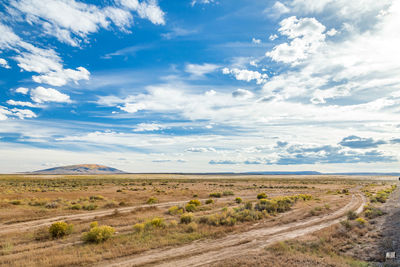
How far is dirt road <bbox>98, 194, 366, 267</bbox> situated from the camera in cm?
1142

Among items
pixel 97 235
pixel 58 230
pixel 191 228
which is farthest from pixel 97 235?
pixel 191 228

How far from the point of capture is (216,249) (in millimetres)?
13367

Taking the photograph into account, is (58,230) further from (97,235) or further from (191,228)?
(191,228)

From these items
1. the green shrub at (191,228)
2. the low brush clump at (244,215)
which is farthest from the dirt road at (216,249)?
the low brush clump at (244,215)

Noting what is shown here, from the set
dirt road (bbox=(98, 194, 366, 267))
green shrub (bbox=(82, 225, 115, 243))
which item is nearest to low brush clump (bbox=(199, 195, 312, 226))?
dirt road (bbox=(98, 194, 366, 267))

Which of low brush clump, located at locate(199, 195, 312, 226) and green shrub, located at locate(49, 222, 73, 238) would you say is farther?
low brush clump, located at locate(199, 195, 312, 226)

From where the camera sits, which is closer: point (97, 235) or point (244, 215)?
point (97, 235)

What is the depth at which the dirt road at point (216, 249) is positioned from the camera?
450 inches

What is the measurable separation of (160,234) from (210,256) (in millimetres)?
5179

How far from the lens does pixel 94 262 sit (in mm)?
11328

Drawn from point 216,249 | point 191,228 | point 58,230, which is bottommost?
point 216,249

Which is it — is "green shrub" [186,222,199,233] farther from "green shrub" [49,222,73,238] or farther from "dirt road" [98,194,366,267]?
"green shrub" [49,222,73,238]

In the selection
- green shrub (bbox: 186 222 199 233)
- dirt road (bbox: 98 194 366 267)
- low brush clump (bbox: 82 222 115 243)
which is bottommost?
dirt road (bbox: 98 194 366 267)

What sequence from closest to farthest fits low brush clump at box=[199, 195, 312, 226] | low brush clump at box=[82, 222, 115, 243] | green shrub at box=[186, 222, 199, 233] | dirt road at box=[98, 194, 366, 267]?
dirt road at box=[98, 194, 366, 267] < low brush clump at box=[82, 222, 115, 243] < green shrub at box=[186, 222, 199, 233] < low brush clump at box=[199, 195, 312, 226]
